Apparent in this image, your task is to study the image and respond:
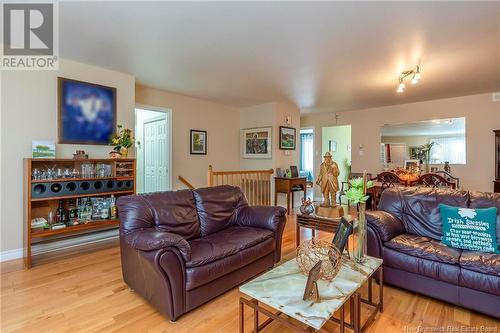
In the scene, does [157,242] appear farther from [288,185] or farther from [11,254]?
[288,185]

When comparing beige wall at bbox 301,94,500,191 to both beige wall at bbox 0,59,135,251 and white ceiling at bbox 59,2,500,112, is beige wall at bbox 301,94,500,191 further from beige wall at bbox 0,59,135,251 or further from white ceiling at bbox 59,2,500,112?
beige wall at bbox 0,59,135,251

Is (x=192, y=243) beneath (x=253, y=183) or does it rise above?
beneath

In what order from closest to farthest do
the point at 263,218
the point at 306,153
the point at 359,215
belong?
the point at 359,215 → the point at 263,218 → the point at 306,153

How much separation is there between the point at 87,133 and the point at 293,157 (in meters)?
4.23

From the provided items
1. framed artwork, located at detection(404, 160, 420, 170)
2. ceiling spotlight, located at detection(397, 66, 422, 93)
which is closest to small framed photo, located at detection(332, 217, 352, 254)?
ceiling spotlight, located at detection(397, 66, 422, 93)

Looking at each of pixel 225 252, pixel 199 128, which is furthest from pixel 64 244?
pixel 199 128

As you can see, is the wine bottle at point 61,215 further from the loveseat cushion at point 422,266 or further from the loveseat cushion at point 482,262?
the loveseat cushion at point 482,262

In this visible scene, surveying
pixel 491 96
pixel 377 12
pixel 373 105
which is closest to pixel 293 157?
pixel 373 105

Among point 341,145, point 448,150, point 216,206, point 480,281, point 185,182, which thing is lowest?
point 480,281

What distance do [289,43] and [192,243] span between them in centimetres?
223

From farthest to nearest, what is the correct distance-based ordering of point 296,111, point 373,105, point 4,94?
point 296,111 → point 373,105 → point 4,94

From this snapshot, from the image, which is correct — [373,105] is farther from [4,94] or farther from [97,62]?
[4,94]

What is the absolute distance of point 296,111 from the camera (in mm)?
6199

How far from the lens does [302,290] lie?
1.49 m
